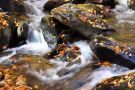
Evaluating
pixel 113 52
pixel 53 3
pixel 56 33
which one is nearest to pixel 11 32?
pixel 56 33

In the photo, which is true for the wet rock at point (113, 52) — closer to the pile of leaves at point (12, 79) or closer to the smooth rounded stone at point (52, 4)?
the pile of leaves at point (12, 79)

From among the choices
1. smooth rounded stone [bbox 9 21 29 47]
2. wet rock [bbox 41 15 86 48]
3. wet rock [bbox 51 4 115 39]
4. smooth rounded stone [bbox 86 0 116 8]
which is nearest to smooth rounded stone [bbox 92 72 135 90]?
wet rock [bbox 51 4 115 39]

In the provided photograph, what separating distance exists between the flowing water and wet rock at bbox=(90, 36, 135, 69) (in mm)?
200

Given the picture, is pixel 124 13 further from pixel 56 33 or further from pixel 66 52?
pixel 66 52

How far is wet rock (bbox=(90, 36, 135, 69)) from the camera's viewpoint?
865 centimetres

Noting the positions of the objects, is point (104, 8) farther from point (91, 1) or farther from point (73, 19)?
point (73, 19)

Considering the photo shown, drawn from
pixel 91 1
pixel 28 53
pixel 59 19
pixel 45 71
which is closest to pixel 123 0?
pixel 91 1

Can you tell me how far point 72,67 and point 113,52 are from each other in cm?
139

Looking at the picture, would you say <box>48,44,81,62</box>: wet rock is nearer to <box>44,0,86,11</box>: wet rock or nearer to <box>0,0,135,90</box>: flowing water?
<box>0,0,135,90</box>: flowing water

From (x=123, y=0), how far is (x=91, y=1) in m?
1.65

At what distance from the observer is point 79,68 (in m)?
9.41

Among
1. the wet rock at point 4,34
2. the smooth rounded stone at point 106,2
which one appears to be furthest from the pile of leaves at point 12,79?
the smooth rounded stone at point 106,2

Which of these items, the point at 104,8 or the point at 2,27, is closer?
the point at 2,27

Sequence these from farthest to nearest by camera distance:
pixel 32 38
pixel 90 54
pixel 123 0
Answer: pixel 123 0 < pixel 32 38 < pixel 90 54
